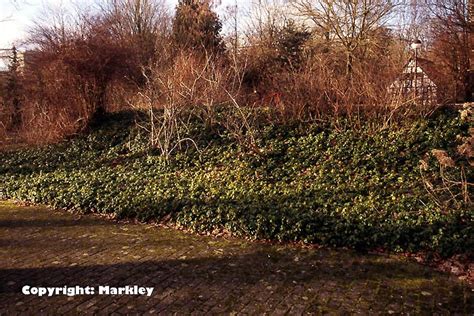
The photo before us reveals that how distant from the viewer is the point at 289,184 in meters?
7.88

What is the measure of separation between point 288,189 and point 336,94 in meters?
3.86

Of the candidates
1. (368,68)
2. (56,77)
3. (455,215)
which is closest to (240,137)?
(368,68)

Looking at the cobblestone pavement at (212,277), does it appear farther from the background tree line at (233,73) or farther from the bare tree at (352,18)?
the bare tree at (352,18)

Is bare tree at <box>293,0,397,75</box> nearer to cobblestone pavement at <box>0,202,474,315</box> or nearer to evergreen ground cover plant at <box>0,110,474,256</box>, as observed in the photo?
evergreen ground cover plant at <box>0,110,474,256</box>

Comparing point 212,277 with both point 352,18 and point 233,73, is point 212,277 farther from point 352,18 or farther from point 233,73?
point 352,18

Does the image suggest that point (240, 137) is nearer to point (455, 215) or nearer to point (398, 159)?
point (398, 159)

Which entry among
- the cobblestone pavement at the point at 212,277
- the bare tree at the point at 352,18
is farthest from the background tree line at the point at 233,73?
the cobblestone pavement at the point at 212,277

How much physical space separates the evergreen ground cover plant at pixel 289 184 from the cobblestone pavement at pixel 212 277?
0.47 metres

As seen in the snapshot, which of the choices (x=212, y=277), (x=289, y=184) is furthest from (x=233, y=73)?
(x=212, y=277)

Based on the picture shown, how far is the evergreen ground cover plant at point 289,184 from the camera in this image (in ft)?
18.7

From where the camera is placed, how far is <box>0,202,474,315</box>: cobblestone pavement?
397cm

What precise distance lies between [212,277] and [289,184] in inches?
141

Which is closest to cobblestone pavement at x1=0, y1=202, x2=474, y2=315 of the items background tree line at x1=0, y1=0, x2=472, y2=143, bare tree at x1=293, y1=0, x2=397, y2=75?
background tree line at x1=0, y1=0, x2=472, y2=143

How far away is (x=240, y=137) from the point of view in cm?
992
